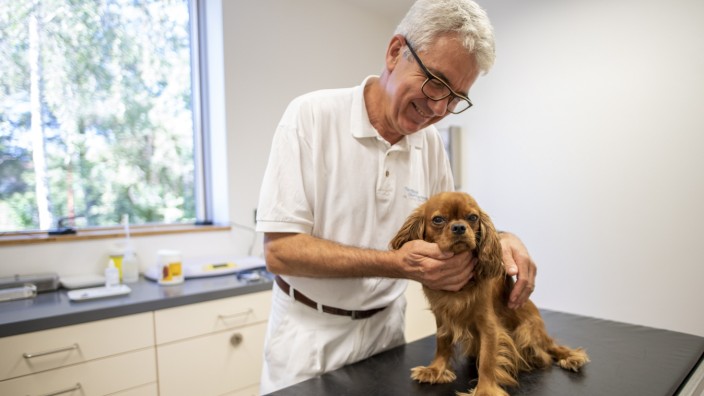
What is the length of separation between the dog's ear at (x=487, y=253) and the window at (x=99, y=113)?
7.76 ft

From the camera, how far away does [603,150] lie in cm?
270

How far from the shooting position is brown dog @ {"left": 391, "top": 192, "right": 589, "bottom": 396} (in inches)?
41.3

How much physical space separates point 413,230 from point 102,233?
6.74 feet

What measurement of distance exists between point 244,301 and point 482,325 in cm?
148

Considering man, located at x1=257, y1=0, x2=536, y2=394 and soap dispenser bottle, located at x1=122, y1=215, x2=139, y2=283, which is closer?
man, located at x1=257, y1=0, x2=536, y2=394

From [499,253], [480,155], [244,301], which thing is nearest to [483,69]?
[499,253]

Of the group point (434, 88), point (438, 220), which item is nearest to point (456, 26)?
point (434, 88)

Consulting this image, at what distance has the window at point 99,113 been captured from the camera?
7.49ft

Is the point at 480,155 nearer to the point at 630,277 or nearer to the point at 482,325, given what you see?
the point at 630,277

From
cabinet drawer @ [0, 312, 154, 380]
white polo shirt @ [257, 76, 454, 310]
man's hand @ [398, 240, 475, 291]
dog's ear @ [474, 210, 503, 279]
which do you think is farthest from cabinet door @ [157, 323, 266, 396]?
dog's ear @ [474, 210, 503, 279]

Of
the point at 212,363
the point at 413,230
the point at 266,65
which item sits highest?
the point at 266,65

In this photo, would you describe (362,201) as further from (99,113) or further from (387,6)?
(387,6)

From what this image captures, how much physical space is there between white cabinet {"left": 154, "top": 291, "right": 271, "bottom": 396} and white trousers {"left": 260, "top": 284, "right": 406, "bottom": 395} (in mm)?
747

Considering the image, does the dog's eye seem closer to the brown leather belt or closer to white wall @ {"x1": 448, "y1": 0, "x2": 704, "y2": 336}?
the brown leather belt
